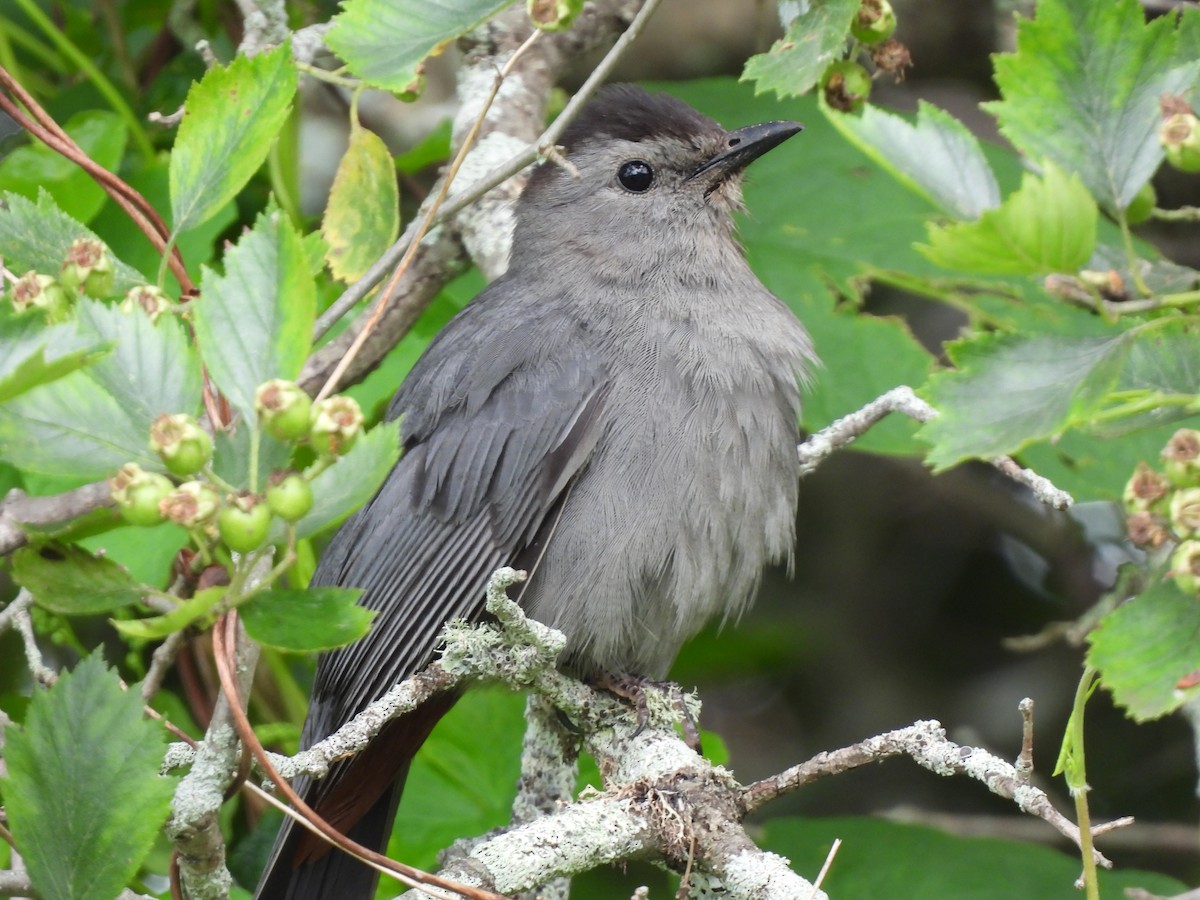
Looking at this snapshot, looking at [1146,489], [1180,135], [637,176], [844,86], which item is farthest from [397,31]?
[637,176]

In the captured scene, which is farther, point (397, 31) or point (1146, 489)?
point (397, 31)

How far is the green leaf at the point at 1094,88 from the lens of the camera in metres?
1.58

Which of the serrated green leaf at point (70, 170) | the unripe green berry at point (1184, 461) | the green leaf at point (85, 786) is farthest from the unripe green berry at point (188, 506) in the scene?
the serrated green leaf at point (70, 170)

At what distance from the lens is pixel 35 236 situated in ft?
7.06

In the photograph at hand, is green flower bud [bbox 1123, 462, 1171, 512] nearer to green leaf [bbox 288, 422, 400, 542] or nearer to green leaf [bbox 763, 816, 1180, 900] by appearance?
green leaf [bbox 288, 422, 400, 542]

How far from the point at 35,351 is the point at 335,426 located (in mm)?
332

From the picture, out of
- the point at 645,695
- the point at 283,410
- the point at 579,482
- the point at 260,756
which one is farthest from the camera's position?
the point at 579,482

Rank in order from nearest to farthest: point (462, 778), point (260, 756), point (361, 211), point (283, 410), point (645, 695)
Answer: point (283, 410) → point (260, 756) → point (361, 211) → point (645, 695) → point (462, 778)

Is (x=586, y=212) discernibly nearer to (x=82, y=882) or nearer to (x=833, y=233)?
(x=833, y=233)

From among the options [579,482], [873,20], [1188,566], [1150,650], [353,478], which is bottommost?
[579,482]

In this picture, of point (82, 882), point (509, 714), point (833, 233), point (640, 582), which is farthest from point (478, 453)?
point (82, 882)

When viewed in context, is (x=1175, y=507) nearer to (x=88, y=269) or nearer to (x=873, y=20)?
(x=873, y=20)

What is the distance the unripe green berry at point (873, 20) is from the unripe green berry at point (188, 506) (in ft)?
4.62

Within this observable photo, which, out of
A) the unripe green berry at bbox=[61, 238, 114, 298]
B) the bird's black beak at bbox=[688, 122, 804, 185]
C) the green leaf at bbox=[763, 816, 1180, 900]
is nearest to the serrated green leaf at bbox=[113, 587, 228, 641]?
the unripe green berry at bbox=[61, 238, 114, 298]
